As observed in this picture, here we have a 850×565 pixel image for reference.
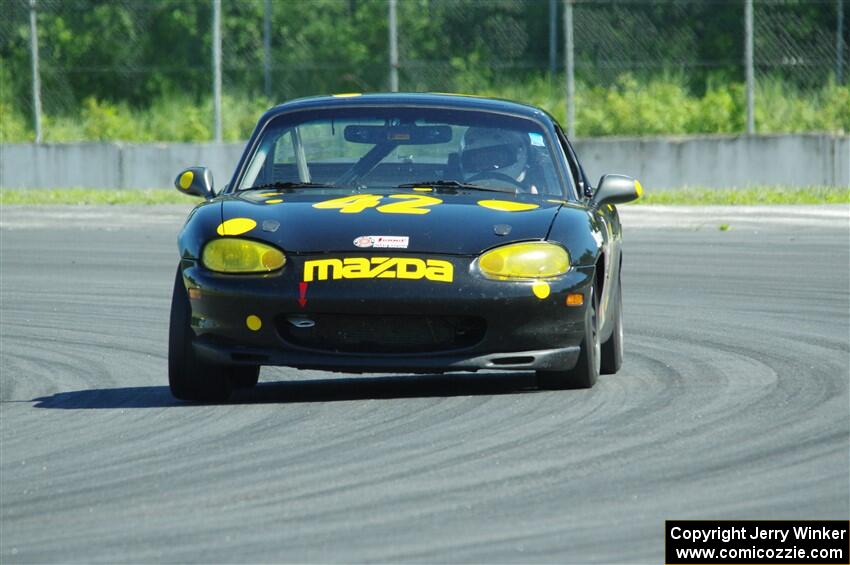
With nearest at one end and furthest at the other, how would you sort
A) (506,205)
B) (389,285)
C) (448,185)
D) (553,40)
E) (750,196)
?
(389,285) < (506,205) < (448,185) < (750,196) < (553,40)

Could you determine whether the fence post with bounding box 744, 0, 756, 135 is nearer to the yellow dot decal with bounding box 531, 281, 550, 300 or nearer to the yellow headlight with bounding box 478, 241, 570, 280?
the yellow headlight with bounding box 478, 241, 570, 280

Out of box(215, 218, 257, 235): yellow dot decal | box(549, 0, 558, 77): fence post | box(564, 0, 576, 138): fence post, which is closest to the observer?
box(215, 218, 257, 235): yellow dot decal

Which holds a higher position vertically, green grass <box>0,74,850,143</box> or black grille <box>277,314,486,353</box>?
green grass <box>0,74,850,143</box>

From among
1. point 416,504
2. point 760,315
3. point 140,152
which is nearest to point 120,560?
point 416,504

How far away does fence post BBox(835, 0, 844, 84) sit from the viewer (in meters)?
25.0

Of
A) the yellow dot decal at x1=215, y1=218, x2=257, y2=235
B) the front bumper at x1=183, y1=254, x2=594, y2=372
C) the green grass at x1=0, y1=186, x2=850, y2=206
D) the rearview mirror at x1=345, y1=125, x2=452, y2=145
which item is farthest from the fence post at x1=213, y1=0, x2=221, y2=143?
the front bumper at x1=183, y1=254, x2=594, y2=372

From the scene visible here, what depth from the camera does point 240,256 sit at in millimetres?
7703

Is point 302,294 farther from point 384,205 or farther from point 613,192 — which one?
A: point 613,192

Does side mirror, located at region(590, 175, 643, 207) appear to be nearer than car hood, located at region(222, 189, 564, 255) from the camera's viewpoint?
No

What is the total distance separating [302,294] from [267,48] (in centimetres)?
1924

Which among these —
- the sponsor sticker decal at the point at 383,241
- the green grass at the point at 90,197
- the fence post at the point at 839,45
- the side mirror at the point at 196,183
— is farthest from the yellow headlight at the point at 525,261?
the fence post at the point at 839,45

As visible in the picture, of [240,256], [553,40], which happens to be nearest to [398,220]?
[240,256]

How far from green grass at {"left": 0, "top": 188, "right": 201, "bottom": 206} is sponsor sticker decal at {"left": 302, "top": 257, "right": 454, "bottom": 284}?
15.7 m

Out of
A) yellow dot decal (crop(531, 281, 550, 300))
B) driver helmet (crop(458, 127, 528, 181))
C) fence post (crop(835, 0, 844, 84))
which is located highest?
fence post (crop(835, 0, 844, 84))
